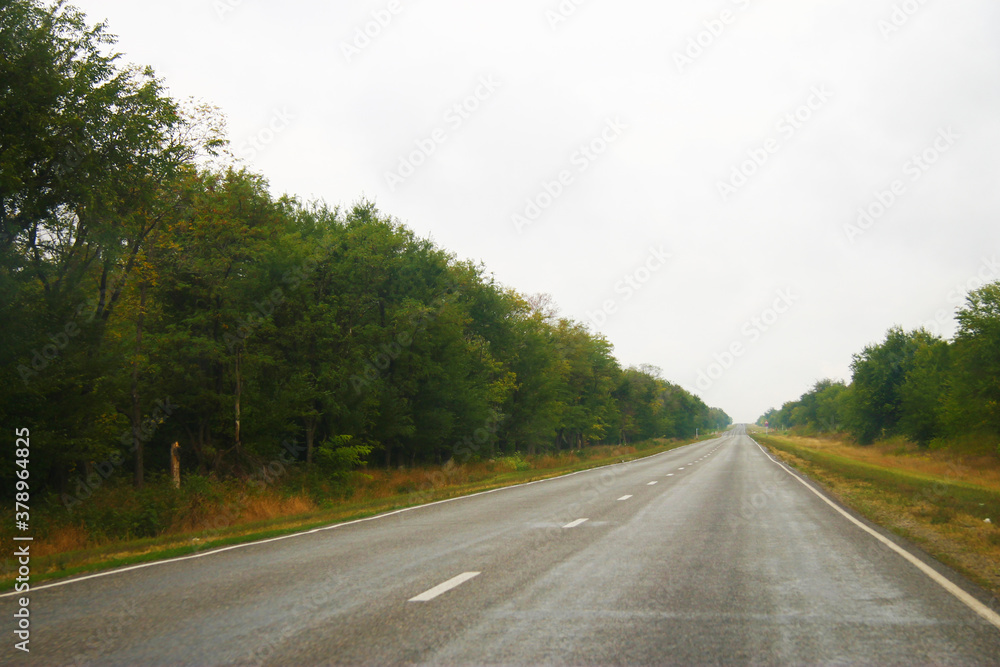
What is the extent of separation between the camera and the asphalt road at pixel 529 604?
4.80 metres

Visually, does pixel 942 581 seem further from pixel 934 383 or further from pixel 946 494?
pixel 934 383

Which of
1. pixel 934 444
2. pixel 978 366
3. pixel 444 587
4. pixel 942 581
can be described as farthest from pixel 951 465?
pixel 444 587

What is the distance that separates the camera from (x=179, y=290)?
2316cm

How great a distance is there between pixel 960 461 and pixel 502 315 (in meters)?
28.9

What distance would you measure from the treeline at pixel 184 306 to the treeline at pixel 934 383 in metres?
26.6

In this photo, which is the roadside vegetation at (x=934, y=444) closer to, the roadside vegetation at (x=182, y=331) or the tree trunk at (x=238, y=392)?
the roadside vegetation at (x=182, y=331)

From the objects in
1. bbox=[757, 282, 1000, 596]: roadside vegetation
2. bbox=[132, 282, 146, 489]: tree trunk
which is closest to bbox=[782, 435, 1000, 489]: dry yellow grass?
bbox=[757, 282, 1000, 596]: roadside vegetation

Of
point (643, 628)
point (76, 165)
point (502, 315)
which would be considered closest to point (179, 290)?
point (76, 165)

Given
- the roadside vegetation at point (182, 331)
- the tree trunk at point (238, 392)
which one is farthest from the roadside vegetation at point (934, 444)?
the tree trunk at point (238, 392)

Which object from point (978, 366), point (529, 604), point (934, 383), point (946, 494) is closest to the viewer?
point (529, 604)

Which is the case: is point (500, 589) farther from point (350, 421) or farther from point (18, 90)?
point (350, 421)

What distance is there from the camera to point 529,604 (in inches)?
244

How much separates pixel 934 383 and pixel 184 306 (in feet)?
165

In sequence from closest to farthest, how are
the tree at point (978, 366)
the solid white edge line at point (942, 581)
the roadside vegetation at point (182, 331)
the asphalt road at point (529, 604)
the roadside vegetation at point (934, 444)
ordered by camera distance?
1. the asphalt road at point (529, 604)
2. the solid white edge line at point (942, 581)
3. the roadside vegetation at point (934, 444)
4. the roadside vegetation at point (182, 331)
5. the tree at point (978, 366)
